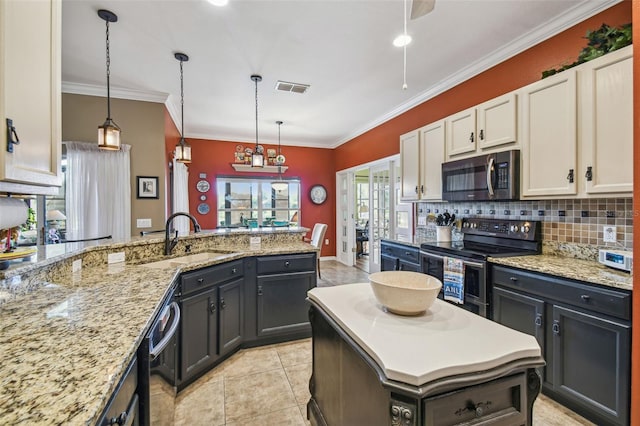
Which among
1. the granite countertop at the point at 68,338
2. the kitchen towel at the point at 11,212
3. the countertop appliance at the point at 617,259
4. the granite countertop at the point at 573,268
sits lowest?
the granite countertop at the point at 68,338

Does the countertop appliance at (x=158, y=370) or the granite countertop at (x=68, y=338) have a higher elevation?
the granite countertop at (x=68, y=338)

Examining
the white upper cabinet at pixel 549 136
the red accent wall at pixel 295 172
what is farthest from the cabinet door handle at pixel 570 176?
the red accent wall at pixel 295 172

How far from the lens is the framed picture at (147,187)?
152 inches

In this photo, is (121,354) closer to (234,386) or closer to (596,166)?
(234,386)

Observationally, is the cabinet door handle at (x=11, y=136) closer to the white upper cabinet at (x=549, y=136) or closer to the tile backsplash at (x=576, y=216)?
→ the white upper cabinet at (x=549, y=136)

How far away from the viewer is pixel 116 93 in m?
3.73

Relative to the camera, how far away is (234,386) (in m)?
2.19

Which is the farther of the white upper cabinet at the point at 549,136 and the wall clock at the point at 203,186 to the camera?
the wall clock at the point at 203,186

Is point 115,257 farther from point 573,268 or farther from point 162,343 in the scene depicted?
point 573,268

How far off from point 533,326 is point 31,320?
2.71 m

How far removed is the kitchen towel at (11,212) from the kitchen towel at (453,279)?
2905 mm

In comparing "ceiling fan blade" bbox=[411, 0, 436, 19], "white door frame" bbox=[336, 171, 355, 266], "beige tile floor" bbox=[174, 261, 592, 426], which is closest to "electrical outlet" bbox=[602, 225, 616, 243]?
"beige tile floor" bbox=[174, 261, 592, 426]

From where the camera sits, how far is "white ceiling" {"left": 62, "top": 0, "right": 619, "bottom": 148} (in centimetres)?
230

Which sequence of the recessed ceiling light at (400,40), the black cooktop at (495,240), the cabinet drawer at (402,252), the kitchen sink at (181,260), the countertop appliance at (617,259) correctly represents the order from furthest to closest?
the cabinet drawer at (402,252) → the recessed ceiling light at (400,40) → the black cooktop at (495,240) → the kitchen sink at (181,260) → the countertop appliance at (617,259)
